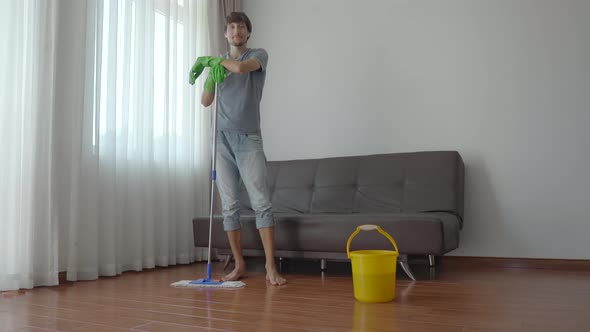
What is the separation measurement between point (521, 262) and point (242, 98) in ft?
6.71

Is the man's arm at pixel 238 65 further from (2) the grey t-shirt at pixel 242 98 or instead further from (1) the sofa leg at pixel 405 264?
(1) the sofa leg at pixel 405 264

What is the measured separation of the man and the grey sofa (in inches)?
11.7

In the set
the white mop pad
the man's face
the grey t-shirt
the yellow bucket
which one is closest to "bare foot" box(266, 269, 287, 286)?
the white mop pad

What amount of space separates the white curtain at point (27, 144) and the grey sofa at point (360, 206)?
95 centimetres

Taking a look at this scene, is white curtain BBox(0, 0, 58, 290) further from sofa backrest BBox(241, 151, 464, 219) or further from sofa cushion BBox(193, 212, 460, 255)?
sofa backrest BBox(241, 151, 464, 219)

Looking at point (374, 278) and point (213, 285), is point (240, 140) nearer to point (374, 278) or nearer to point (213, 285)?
point (213, 285)

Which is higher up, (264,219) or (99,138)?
(99,138)

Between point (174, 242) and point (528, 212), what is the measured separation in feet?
7.76

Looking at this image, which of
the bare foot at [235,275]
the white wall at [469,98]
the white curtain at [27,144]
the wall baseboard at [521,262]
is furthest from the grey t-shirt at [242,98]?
the wall baseboard at [521,262]

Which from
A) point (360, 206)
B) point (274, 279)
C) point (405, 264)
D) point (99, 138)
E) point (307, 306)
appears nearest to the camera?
point (307, 306)

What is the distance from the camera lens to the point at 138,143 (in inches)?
124

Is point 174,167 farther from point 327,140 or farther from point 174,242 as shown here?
point 327,140

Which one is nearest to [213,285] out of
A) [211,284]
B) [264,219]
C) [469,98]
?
[211,284]

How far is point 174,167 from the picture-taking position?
3.45 m
